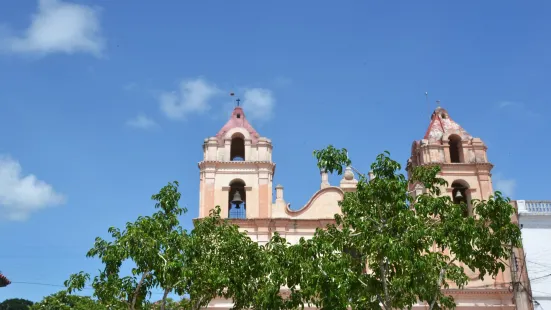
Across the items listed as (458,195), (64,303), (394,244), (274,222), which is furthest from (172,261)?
(458,195)

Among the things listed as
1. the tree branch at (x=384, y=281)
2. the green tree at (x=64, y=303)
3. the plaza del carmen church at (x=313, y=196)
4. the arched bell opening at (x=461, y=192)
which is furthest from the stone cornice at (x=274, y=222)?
the tree branch at (x=384, y=281)

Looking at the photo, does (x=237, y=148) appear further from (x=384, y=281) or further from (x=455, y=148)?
(x=384, y=281)

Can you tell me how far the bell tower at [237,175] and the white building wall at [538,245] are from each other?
10530 mm

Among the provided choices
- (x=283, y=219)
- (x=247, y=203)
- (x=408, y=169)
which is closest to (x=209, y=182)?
(x=247, y=203)

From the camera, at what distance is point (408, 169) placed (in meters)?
29.8

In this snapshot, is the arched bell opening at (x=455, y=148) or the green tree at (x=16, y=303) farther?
the green tree at (x=16, y=303)

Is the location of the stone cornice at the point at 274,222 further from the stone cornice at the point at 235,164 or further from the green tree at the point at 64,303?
the green tree at the point at 64,303

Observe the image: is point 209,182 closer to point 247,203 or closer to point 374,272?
point 247,203

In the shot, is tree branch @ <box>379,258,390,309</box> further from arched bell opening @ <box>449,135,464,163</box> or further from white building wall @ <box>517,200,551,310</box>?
arched bell opening @ <box>449,135,464,163</box>

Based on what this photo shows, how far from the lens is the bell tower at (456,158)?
2741 cm

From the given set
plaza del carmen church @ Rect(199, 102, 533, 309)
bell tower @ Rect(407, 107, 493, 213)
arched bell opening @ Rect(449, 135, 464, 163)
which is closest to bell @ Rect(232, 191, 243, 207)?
plaza del carmen church @ Rect(199, 102, 533, 309)

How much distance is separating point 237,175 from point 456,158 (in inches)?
393

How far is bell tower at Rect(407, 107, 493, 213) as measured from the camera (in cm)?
2741

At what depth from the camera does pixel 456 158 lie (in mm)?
29000
